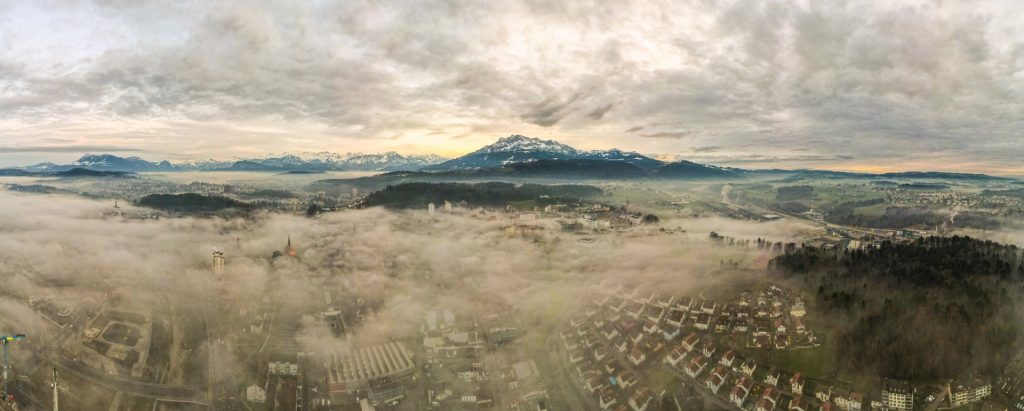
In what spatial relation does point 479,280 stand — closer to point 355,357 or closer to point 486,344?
point 486,344

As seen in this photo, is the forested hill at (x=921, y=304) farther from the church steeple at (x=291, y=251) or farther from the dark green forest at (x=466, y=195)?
the dark green forest at (x=466, y=195)

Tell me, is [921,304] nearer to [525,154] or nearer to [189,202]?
[189,202]

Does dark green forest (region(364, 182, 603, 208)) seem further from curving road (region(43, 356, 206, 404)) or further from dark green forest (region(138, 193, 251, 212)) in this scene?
curving road (region(43, 356, 206, 404))

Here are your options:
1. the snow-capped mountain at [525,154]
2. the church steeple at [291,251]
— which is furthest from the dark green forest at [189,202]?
the snow-capped mountain at [525,154]

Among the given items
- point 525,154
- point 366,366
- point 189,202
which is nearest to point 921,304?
point 366,366

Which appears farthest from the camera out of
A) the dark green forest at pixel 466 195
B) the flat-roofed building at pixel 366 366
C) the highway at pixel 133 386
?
the dark green forest at pixel 466 195

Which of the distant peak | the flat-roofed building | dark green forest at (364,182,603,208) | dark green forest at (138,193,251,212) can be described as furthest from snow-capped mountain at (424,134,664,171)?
the flat-roofed building
